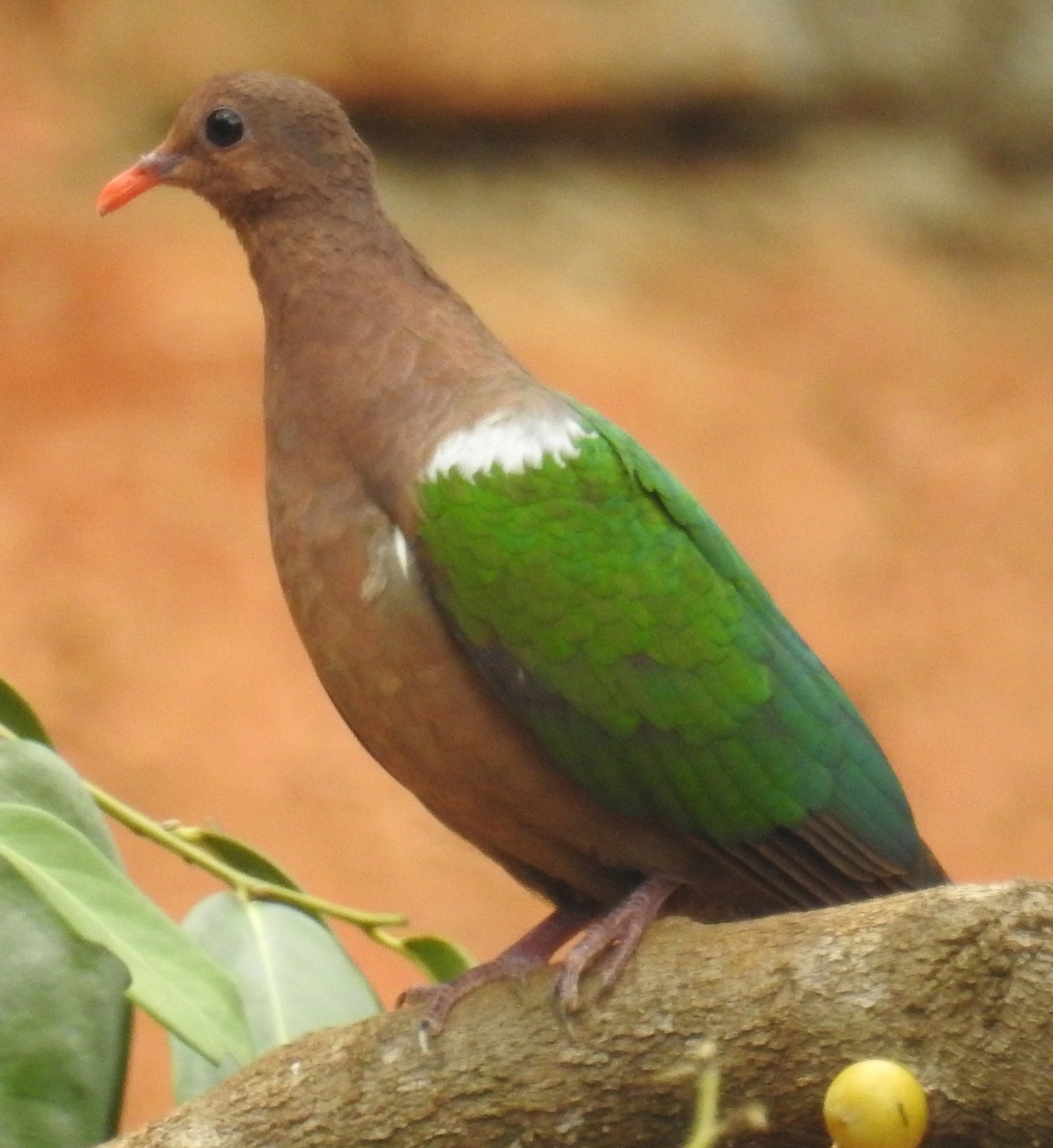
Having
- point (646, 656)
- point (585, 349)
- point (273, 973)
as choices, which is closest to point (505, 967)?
point (273, 973)

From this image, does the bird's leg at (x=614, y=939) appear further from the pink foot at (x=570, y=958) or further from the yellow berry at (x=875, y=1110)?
the yellow berry at (x=875, y=1110)

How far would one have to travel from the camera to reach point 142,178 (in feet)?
7.69

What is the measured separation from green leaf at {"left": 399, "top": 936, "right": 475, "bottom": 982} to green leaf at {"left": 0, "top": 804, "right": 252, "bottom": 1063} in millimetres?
521

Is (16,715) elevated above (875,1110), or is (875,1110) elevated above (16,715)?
(16,715)

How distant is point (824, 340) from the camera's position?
4.75 meters

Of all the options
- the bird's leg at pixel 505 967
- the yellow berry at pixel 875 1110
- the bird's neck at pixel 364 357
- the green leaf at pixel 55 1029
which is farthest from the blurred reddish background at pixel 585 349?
the yellow berry at pixel 875 1110

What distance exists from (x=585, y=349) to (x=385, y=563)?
267cm

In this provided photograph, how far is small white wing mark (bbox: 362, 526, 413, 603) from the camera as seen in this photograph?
6.63 feet

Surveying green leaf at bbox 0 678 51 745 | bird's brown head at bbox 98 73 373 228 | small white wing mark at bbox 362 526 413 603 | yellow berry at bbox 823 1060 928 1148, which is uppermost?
bird's brown head at bbox 98 73 373 228

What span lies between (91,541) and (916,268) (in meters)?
2.05

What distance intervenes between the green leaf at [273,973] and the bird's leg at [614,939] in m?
0.28

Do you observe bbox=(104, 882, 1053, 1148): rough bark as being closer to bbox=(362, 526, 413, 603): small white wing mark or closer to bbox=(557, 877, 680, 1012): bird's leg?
bbox=(557, 877, 680, 1012): bird's leg

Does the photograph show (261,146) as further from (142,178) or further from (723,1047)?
(723,1047)

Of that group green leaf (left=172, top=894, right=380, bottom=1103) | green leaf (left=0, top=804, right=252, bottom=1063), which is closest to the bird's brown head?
green leaf (left=172, top=894, right=380, bottom=1103)
